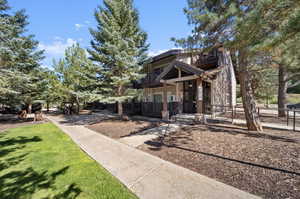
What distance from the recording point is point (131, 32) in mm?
10539

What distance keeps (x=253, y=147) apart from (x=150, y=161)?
3503 mm

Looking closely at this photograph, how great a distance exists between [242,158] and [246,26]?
384cm

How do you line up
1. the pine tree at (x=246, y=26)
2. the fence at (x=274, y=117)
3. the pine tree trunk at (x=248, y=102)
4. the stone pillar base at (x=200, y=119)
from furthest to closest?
1. the stone pillar base at (x=200, y=119)
2. the fence at (x=274, y=117)
3. the pine tree trunk at (x=248, y=102)
4. the pine tree at (x=246, y=26)

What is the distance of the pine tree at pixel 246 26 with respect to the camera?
3.41 metres

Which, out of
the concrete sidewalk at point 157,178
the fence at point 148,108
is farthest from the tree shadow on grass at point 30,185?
the fence at point 148,108

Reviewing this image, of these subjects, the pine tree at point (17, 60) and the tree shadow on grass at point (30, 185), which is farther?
the pine tree at point (17, 60)

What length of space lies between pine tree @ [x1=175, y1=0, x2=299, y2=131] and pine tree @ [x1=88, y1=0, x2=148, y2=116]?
5.53 meters

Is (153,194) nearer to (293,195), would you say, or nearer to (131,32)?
(293,195)

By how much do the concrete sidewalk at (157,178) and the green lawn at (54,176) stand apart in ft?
0.82

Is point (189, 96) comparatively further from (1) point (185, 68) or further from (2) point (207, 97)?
(1) point (185, 68)

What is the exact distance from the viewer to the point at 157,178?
10.2 ft

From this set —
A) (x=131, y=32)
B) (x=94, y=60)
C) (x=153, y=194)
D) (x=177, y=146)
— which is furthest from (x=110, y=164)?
(x=131, y=32)

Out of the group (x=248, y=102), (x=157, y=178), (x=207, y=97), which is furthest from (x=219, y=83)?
(x=157, y=178)

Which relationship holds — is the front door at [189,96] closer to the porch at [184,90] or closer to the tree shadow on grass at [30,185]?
the porch at [184,90]
